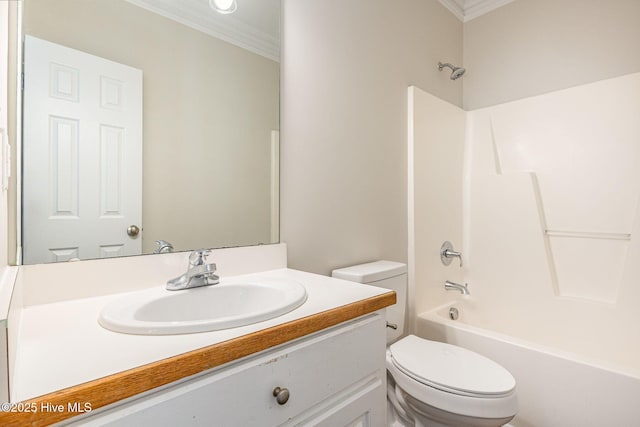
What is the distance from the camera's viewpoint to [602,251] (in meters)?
1.68

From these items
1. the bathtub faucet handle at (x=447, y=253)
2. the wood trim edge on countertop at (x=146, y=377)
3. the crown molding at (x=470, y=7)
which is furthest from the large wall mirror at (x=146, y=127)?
the crown molding at (x=470, y=7)

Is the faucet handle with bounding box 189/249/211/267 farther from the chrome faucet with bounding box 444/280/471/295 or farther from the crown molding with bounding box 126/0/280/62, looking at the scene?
the chrome faucet with bounding box 444/280/471/295

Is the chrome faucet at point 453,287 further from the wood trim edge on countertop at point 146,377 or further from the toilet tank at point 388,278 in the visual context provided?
the wood trim edge on countertop at point 146,377

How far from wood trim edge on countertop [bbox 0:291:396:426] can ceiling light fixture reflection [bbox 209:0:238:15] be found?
3.71ft

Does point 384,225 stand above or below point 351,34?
below

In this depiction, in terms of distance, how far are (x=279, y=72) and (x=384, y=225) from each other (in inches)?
35.7

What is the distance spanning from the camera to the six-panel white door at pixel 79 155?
31.6 inches

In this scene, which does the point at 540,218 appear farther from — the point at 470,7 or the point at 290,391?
the point at 290,391

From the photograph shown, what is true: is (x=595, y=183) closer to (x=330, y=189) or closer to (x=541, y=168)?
(x=541, y=168)

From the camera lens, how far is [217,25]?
115cm

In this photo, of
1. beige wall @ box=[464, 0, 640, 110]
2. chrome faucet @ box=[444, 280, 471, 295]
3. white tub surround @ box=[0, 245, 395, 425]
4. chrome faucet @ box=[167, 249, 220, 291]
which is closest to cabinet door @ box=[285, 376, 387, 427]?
white tub surround @ box=[0, 245, 395, 425]

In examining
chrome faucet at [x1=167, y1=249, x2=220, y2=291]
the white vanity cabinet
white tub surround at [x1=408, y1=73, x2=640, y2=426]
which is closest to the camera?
the white vanity cabinet

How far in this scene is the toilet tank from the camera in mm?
1355

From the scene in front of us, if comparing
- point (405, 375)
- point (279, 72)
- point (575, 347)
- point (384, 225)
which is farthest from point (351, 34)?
point (575, 347)
